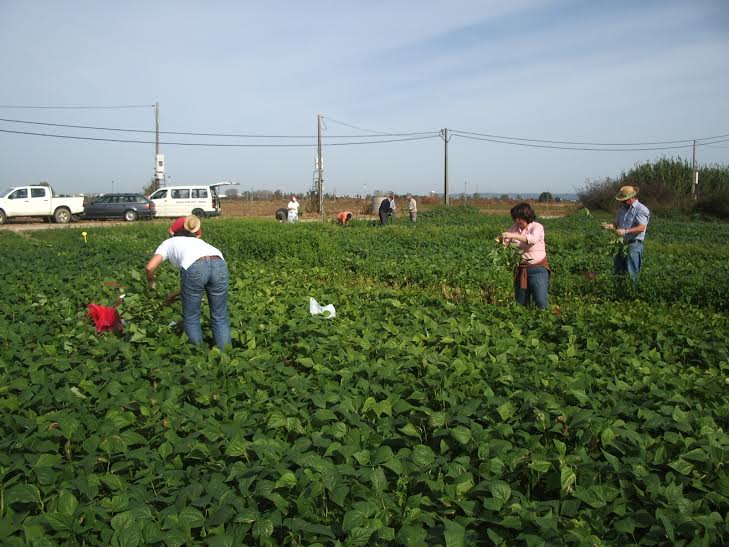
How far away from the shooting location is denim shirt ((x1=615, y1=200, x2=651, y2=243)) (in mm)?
7582

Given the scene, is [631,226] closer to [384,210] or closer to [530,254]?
[530,254]

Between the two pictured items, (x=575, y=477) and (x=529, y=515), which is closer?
(x=529, y=515)

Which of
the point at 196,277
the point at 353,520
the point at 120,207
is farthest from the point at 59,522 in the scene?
the point at 120,207

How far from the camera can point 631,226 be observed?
7.69 metres

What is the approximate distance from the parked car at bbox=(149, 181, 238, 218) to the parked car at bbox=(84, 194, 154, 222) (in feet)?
4.21

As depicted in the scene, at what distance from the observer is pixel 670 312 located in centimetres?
708

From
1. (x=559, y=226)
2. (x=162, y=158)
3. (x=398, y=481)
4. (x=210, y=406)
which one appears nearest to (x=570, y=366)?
(x=398, y=481)

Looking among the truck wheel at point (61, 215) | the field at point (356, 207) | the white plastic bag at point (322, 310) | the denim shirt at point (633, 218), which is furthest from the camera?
the field at point (356, 207)

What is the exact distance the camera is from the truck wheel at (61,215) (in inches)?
1042

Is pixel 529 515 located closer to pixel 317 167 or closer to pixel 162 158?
pixel 317 167

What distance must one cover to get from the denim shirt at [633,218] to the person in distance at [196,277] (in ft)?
17.1

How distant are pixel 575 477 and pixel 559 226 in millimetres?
21326

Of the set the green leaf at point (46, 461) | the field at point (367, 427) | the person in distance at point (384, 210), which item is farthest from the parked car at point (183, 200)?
the green leaf at point (46, 461)

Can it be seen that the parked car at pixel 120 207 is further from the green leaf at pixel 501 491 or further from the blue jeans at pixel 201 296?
the green leaf at pixel 501 491
